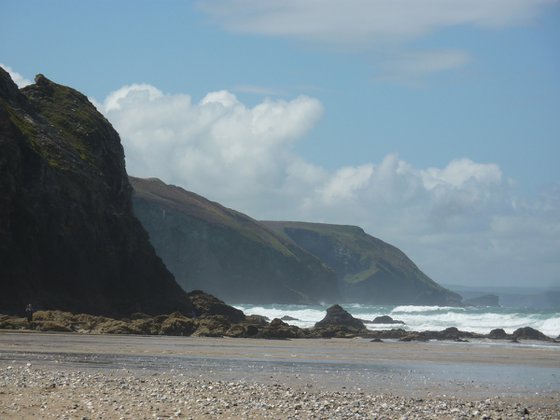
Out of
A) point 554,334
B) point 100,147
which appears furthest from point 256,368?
point 554,334

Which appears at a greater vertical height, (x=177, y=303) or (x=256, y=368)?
(x=177, y=303)

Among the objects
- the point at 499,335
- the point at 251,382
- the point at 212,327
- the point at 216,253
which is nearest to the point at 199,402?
the point at 251,382

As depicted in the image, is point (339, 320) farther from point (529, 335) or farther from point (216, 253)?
point (216, 253)

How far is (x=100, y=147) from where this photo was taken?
66.6 m

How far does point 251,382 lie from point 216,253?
148 metres

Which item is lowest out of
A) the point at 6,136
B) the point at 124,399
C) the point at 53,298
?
the point at 124,399

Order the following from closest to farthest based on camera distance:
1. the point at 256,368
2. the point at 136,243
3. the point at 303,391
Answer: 1. the point at 303,391
2. the point at 256,368
3. the point at 136,243

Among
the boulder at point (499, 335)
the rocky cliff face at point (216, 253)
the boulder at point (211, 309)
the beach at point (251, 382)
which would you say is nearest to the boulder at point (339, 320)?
the boulder at point (499, 335)

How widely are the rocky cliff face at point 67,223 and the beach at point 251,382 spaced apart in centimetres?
1058

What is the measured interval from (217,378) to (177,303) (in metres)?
36.5

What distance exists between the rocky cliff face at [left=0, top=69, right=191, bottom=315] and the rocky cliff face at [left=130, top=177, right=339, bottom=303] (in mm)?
89281

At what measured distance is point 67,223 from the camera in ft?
180

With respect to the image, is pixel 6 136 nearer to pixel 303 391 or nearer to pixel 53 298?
pixel 53 298

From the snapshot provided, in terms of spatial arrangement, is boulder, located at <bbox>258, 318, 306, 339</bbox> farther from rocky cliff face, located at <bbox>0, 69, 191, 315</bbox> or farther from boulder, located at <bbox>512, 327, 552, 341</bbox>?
boulder, located at <bbox>512, 327, 552, 341</bbox>
